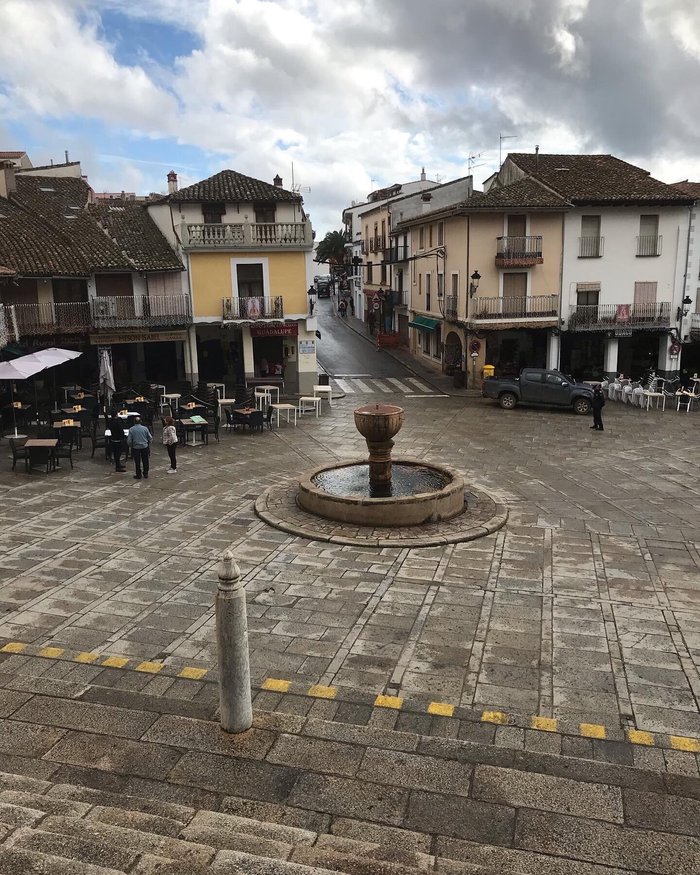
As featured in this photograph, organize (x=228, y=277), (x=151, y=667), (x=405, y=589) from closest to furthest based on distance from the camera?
(x=151, y=667), (x=405, y=589), (x=228, y=277)

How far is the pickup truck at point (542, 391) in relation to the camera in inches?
1053

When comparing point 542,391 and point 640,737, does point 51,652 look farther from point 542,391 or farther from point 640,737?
point 542,391

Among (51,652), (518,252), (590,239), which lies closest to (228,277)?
(518,252)

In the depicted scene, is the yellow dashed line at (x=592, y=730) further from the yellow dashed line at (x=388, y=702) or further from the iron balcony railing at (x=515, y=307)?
the iron balcony railing at (x=515, y=307)

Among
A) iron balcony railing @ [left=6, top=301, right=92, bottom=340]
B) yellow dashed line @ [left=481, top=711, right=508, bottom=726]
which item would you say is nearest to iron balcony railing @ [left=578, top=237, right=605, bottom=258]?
iron balcony railing @ [left=6, top=301, right=92, bottom=340]

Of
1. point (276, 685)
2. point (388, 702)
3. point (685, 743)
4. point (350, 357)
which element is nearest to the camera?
point (685, 743)

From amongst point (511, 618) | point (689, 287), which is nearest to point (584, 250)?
point (689, 287)

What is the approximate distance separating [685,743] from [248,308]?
987 inches

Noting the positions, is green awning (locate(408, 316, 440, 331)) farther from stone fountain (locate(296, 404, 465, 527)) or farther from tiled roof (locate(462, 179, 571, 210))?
stone fountain (locate(296, 404, 465, 527))

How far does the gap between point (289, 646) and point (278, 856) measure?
153 inches

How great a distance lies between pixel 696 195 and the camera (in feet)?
105

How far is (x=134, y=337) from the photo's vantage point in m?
28.2

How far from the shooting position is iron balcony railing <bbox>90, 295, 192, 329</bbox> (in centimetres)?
2755

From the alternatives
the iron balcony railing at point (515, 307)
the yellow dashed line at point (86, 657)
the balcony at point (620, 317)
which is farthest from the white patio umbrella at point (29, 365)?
the balcony at point (620, 317)
